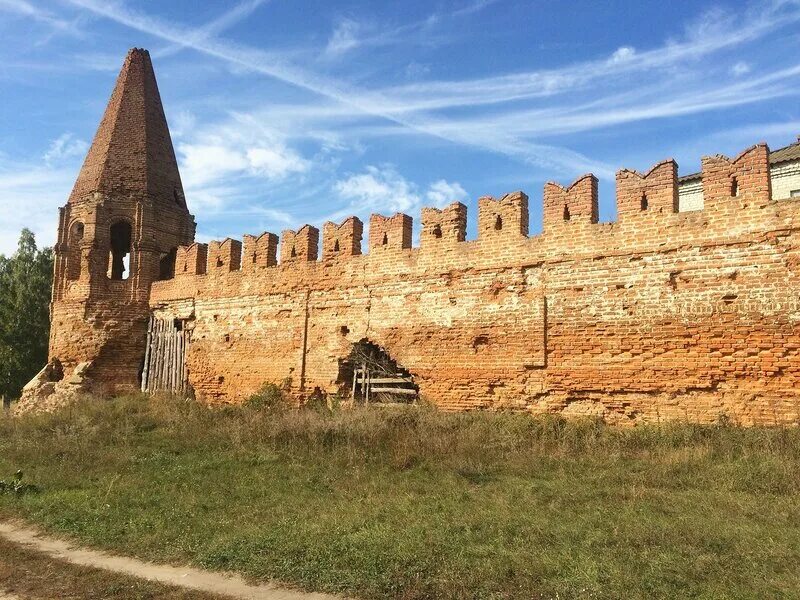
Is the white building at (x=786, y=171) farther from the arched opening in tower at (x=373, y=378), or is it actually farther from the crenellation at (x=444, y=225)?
the arched opening in tower at (x=373, y=378)

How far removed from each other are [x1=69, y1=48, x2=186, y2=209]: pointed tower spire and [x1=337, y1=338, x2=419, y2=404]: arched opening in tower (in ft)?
27.0

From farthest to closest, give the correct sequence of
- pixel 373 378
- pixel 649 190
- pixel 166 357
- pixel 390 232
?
pixel 166 357 → pixel 373 378 → pixel 390 232 → pixel 649 190

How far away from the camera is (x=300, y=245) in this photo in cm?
1436

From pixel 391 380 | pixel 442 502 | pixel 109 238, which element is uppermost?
pixel 109 238

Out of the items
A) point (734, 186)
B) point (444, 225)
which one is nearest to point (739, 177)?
point (734, 186)

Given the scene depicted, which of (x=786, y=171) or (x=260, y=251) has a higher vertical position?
(x=786, y=171)

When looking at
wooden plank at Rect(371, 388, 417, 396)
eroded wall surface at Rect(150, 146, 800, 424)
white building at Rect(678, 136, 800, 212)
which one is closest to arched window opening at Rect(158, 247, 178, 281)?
eroded wall surface at Rect(150, 146, 800, 424)

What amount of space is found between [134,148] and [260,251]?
5787 mm

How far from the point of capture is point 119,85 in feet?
62.6

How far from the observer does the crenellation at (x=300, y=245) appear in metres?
14.2

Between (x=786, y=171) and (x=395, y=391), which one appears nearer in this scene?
(x=395, y=391)

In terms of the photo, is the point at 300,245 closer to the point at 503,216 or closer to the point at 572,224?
the point at 503,216

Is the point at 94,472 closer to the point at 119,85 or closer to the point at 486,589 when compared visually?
the point at 486,589

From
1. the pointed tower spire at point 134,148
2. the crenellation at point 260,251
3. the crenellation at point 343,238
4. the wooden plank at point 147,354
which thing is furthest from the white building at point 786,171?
the wooden plank at point 147,354
